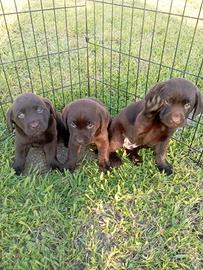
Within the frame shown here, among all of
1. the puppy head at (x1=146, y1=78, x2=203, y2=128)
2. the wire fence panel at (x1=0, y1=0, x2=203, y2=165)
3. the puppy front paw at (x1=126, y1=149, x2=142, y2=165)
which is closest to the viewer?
the puppy head at (x1=146, y1=78, x2=203, y2=128)

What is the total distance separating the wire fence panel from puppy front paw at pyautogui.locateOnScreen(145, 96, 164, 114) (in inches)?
30.9

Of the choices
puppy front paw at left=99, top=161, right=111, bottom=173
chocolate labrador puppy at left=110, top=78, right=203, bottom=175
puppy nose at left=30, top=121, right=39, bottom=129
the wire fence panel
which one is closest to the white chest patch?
chocolate labrador puppy at left=110, top=78, right=203, bottom=175

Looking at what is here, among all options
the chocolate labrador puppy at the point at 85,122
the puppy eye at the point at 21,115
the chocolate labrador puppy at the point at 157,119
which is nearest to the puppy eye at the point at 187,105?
the chocolate labrador puppy at the point at 157,119

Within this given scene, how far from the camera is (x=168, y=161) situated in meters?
3.09

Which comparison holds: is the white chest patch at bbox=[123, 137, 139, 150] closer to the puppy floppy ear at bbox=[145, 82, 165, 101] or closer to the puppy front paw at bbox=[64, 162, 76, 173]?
the puppy front paw at bbox=[64, 162, 76, 173]

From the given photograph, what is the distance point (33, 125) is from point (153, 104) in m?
0.93

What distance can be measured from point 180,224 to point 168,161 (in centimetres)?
73

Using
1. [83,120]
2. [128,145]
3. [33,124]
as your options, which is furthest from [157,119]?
[33,124]

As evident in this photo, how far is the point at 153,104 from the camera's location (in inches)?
93.5

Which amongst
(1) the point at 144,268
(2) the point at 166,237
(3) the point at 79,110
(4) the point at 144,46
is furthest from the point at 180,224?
(4) the point at 144,46

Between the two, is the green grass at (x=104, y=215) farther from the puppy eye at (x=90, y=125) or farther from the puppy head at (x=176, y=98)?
the puppy head at (x=176, y=98)

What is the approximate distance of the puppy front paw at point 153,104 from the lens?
7.62 ft

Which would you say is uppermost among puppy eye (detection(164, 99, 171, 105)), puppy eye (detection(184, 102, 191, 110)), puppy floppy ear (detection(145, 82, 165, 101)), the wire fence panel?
puppy floppy ear (detection(145, 82, 165, 101))

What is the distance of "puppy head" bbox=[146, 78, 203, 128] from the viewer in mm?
2252
